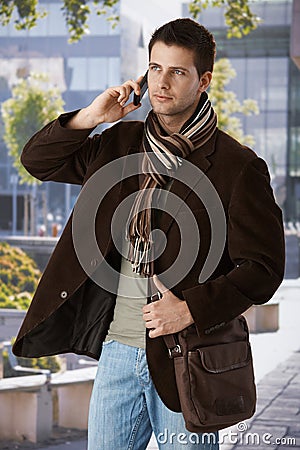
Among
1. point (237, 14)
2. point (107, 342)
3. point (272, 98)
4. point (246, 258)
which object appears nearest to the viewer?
point (246, 258)

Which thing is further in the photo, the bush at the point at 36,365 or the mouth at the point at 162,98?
the bush at the point at 36,365

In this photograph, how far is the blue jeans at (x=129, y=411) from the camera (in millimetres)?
1689

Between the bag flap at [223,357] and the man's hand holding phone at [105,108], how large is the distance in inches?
17.6

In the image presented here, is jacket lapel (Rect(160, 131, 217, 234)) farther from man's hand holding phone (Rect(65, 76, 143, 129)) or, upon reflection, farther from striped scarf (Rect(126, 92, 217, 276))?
man's hand holding phone (Rect(65, 76, 143, 129))

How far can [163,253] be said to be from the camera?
67.4 inches

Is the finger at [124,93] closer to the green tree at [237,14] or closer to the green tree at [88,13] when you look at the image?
the green tree at [88,13]

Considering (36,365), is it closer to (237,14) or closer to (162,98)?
(237,14)

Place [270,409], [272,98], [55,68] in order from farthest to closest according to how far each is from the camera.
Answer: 1. [272,98]
2. [55,68]
3. [270,409]

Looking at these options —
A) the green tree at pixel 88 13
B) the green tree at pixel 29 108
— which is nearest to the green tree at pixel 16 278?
the green tree at pixel 88 13

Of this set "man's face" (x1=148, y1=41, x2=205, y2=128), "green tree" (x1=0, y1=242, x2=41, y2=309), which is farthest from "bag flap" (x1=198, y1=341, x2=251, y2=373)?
"green tree" (x1=0, y1=242, x2=41, y2=309)

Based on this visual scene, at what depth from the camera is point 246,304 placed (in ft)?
5.44

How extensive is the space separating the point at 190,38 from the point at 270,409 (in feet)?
10.6

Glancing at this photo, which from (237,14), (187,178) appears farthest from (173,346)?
(237,14)

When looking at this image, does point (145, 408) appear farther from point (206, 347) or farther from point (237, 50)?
point (237, 50)
